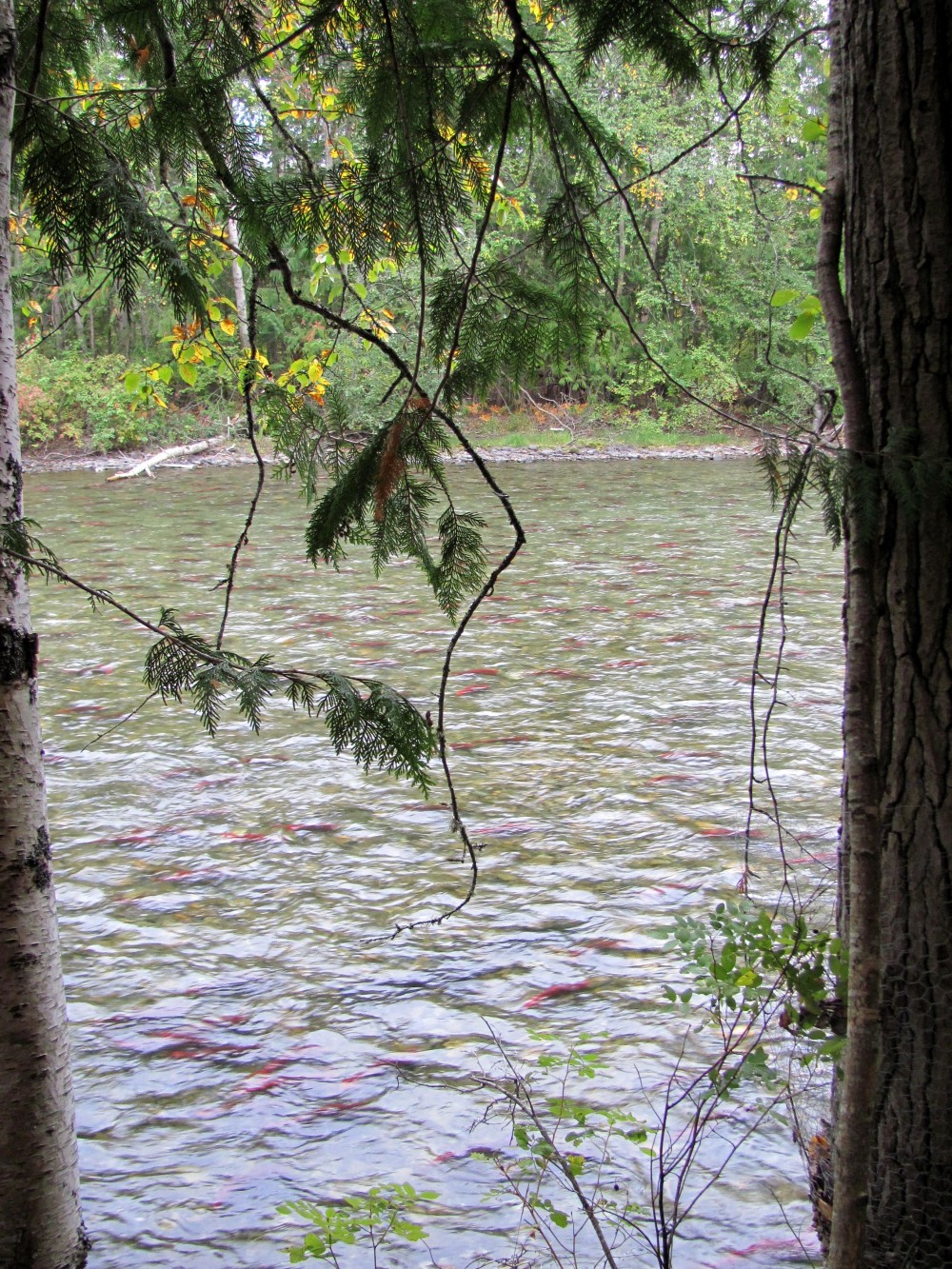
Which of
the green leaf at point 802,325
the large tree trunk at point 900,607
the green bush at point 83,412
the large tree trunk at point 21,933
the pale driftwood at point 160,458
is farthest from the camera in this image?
the green bush at point 83,412

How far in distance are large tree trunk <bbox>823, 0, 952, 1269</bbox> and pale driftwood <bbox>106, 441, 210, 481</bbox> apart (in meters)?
18.4

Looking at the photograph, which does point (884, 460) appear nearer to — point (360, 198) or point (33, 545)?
point (360, 198)

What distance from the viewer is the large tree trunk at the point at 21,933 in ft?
7.45

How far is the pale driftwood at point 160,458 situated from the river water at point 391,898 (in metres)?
10.7

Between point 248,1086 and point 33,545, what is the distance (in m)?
1.95

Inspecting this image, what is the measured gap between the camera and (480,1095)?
3.37 m

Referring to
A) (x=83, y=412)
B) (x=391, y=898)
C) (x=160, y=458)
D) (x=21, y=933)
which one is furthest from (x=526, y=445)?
(x=21, y=933)

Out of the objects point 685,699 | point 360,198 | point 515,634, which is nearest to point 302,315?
point 515,634

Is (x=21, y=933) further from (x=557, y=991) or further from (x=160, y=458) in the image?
(x=160, y=458)

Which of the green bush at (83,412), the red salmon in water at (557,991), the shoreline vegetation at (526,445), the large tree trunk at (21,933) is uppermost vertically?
the green bush at (83,412)

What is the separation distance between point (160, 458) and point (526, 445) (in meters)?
7.40

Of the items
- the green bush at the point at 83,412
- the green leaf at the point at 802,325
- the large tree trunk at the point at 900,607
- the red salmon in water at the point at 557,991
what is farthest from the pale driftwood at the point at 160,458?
the large tree trunk at the point at 900,607

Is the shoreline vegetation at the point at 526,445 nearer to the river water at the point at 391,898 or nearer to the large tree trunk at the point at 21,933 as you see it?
the river water at the point at 391,898

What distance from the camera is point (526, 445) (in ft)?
78.0
